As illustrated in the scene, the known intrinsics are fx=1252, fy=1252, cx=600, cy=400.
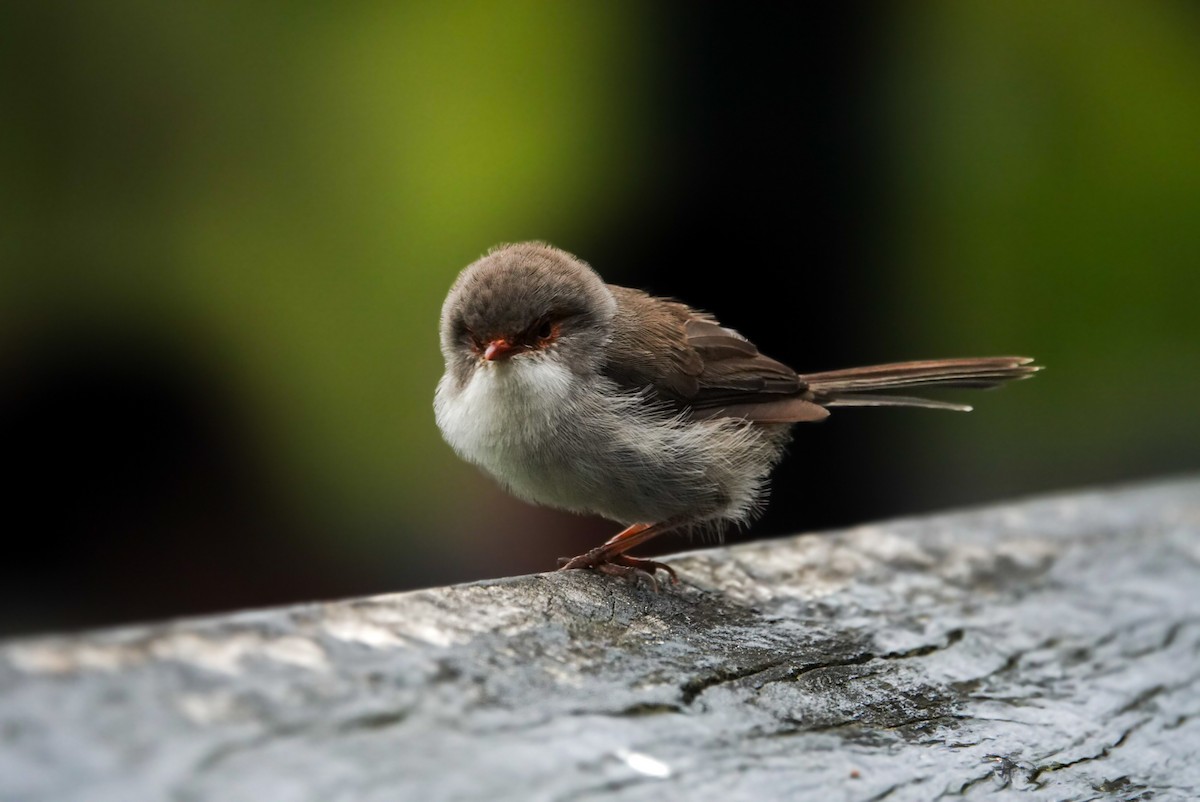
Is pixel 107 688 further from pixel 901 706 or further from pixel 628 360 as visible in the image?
pixel 628 360

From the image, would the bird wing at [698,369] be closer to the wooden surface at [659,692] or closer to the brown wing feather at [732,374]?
the brown wing feather at [732,374]

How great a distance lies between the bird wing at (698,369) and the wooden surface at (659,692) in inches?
21.9

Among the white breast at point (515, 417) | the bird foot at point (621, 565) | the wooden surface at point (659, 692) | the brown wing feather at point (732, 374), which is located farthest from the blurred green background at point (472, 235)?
the wooden surface at point (659, 692)

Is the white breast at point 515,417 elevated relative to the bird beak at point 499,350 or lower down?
lower down

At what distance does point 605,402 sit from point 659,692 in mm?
1595

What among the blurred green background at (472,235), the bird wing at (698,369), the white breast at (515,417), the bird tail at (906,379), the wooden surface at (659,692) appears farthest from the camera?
the blurred green background at (472,235)

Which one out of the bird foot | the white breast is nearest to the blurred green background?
the white breast

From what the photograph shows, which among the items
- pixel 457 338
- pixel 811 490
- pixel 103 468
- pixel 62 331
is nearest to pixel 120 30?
pixel 62 331

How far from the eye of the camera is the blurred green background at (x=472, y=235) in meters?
6.67

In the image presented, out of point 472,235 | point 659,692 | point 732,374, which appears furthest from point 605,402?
point 472,235

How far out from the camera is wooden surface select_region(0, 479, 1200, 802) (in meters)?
1.87

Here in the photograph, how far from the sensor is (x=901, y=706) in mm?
2785

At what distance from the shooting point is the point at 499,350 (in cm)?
388

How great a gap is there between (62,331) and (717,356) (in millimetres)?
3977
